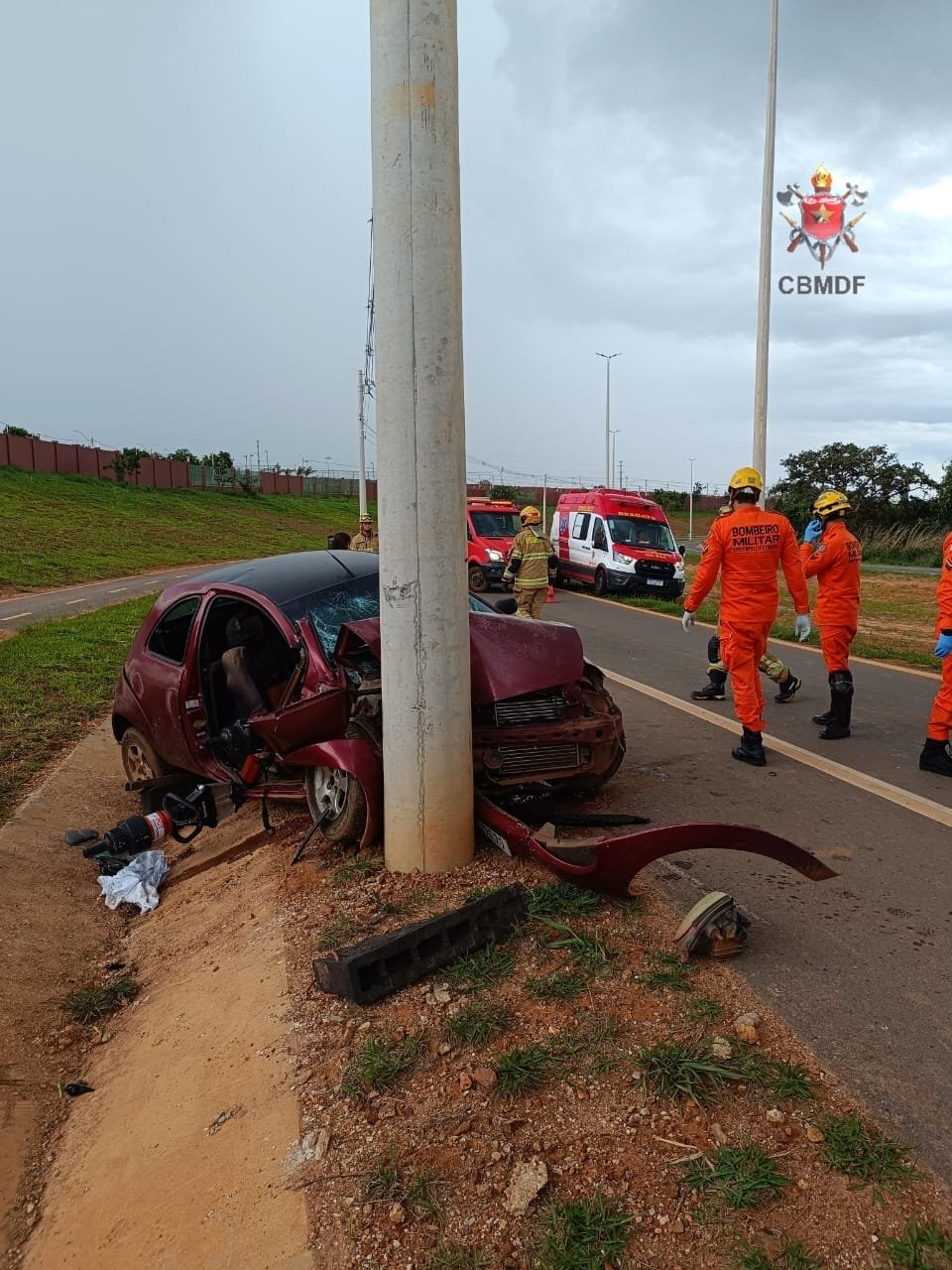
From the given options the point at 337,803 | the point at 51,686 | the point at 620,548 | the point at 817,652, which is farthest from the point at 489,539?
the point at 337,803

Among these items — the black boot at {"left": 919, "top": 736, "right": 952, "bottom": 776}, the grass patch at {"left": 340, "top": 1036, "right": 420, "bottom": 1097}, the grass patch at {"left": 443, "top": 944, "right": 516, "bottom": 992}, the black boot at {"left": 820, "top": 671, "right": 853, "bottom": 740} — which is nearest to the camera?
the grass patch at {"left": 340, "top": 1036, "right": 420, "bottom": 1097}

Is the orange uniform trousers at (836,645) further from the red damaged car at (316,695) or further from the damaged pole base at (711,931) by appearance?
the damaged pole base at (711,931)

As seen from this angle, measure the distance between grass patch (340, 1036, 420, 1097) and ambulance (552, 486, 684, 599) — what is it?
Result: 17.9 meters

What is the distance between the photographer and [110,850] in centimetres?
514

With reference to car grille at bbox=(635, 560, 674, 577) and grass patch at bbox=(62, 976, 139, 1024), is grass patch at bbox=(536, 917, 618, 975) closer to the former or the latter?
grass patch at bbox=(62, 976, 139, 1024)

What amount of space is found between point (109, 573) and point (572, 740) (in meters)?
25.1

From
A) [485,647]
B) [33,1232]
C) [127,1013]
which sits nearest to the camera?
[33,1232]

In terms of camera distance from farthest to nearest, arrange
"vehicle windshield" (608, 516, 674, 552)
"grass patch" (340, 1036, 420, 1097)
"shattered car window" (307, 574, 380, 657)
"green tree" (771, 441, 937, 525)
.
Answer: "green tree" (771, 441, 937, 525), "vehicle windshield" (608, 516, 674, 552), "shattered car window" (307, 574, 380, 657), "grass patch" (340, 1036, 420, 1097)

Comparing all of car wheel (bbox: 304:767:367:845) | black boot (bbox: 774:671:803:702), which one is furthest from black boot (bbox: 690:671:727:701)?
car wheel (bbox: 304:767:367:845)

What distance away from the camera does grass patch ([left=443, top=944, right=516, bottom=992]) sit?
313cm

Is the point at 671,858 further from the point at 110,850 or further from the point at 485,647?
the point at 110,850

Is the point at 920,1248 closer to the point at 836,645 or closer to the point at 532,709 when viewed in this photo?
the point at 532,709

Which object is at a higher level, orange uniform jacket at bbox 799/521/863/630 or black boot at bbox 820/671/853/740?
orange uniform jacket at bbox 799/521/863/630

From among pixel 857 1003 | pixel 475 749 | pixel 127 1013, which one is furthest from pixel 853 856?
pixel 127 1013
